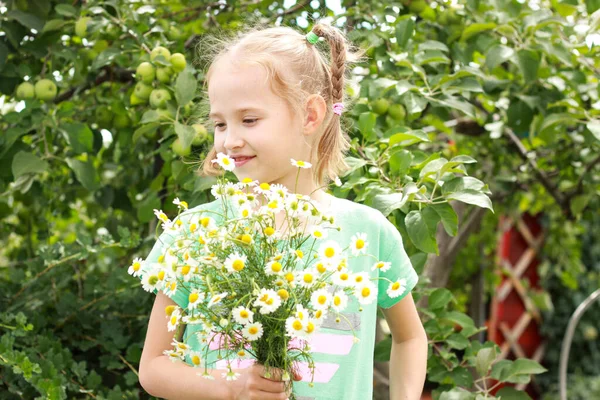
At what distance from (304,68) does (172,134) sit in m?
0.50

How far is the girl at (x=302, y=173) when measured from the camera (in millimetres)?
1062

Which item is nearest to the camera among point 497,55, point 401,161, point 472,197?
point 472,197

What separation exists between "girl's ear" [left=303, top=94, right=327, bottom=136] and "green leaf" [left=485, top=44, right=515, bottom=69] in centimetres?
65

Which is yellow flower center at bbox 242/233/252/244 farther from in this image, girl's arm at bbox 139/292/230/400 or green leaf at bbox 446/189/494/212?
green leaf at bbox 446/189/494/212

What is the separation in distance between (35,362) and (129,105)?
59 centimetres

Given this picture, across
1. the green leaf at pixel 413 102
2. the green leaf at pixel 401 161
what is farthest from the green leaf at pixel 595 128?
the green leaf at pixel 401 161

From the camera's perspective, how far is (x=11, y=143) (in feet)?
5.28

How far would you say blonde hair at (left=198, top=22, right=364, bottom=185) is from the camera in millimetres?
1106

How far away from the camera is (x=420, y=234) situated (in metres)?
1.27

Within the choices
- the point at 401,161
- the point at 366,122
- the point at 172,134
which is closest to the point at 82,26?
the point at 172,134

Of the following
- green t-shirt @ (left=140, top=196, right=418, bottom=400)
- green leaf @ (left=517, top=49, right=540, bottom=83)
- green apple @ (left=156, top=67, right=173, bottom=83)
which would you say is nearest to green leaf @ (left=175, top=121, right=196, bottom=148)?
green apple @ (left=156, top=67, right=173, bottom=83)

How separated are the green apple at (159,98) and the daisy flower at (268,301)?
77 cm

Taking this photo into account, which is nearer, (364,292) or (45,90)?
(364,292)

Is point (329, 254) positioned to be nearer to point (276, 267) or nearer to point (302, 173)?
point (276, 267)
